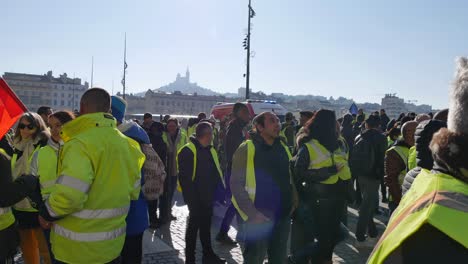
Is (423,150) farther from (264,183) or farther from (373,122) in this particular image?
(373,122)

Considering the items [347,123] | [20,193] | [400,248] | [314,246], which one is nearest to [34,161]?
[20,193]

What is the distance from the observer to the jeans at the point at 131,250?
396 centimetres

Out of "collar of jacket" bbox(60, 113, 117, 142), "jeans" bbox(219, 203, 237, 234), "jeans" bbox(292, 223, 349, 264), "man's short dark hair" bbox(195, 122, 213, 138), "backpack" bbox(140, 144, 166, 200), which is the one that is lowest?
"jeans" bbox(219, 203, 237, 234)

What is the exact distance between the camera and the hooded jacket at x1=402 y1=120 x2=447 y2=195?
7.66 feet

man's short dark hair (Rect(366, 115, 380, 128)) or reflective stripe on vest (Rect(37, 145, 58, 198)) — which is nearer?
reflective stripe on vest (Rect(37, 145, 58, 198))

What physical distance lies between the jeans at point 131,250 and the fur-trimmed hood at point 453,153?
319cm

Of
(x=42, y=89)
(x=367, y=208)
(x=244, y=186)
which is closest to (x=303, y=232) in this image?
(x=244, y=186)

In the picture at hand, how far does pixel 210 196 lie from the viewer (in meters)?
5.53

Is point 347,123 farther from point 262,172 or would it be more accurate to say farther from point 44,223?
point 44,223

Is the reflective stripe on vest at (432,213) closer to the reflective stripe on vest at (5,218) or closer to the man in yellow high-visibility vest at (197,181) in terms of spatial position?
the reflective stripe on vest at (5,218)

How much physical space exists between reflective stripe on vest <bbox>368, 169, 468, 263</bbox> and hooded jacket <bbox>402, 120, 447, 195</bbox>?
976 millimetres

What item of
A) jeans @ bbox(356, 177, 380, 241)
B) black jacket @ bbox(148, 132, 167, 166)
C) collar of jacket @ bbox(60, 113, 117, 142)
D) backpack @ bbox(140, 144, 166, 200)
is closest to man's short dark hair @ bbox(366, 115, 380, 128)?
jeans @ bbox(356, 177, 380, 241)

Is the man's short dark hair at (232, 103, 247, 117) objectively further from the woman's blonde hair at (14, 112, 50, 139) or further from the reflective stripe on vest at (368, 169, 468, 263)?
the reflective stripe on vest at (368, 169, 468, 263)

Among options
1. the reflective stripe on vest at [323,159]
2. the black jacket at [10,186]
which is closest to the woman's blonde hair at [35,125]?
the black jacket at [10,186]
